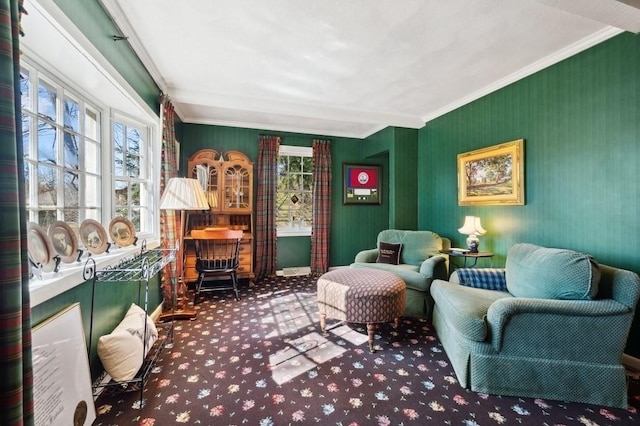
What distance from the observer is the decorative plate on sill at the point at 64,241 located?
4.62ft

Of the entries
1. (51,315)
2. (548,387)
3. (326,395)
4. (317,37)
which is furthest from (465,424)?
(317,37)

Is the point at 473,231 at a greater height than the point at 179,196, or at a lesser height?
lesser

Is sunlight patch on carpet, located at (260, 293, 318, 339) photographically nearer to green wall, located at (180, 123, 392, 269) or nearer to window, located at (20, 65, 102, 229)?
green wall, located at (180, 123, 392, 269)

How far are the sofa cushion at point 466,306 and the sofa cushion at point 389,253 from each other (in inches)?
41.2

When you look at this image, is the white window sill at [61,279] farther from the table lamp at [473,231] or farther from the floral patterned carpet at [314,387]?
→ the table lamp at [473,231]

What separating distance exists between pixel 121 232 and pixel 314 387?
71.4 inches

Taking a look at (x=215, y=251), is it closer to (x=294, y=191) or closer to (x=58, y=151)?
(x=294, y=191)

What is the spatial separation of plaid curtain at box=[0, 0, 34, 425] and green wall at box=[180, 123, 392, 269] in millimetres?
3798

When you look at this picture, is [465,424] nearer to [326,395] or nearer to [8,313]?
[326,395]

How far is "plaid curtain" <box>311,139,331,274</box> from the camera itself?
4840 millimetres

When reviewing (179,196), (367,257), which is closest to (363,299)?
(367,257)

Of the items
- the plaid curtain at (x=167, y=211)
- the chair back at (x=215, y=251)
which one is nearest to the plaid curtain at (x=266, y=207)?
the chair back at (x=215, y=251)

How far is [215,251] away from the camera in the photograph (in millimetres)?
3553

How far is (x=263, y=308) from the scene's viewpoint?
322 cm
